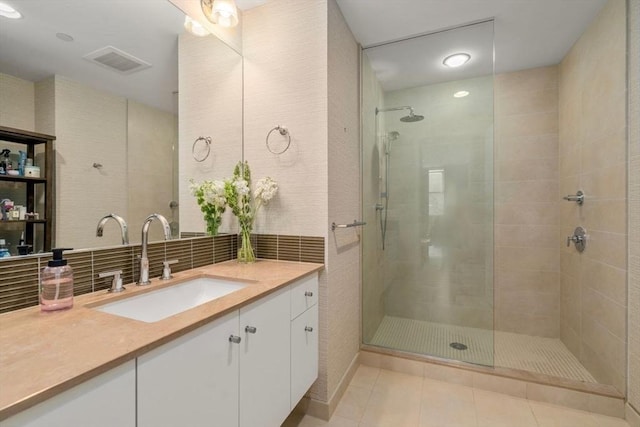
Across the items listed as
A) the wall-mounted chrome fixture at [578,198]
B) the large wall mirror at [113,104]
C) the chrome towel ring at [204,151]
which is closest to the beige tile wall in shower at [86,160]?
the large wall mirror at [113,104]

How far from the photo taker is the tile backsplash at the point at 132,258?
35.4 inches

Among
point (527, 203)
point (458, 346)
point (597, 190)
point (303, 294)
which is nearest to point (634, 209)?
point (597, 190)

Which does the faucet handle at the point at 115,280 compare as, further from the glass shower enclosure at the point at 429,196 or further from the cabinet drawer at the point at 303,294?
the glass shower enclosure at the point at 429,196

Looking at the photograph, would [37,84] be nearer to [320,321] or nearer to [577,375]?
[320,321]

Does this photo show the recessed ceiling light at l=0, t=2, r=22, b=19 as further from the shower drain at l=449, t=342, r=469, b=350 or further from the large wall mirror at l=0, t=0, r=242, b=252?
the shower drain at l=449, t=342, r=469, b=350

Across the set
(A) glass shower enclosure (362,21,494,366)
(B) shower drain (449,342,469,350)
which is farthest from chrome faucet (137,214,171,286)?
(B) shower drain (449,342,469,350)

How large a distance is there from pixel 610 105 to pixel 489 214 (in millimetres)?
950

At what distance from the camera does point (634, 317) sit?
5.06 ft

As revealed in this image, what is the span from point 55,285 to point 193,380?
53 centimetres

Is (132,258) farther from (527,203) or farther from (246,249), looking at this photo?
(527,203)

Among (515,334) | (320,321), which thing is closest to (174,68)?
(320,321)

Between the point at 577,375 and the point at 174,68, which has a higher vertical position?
the point at 174,68

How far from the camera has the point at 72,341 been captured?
68cm

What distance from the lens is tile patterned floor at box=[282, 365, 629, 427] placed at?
1.59m
